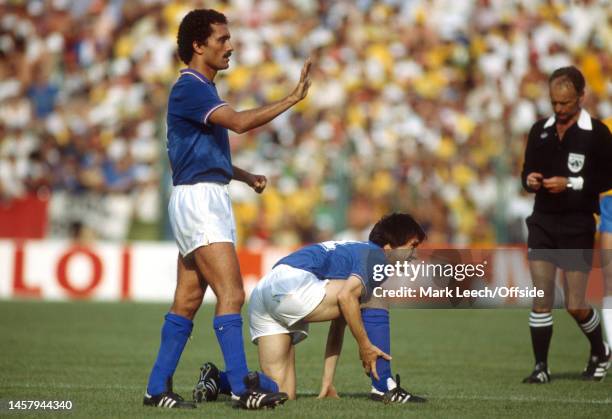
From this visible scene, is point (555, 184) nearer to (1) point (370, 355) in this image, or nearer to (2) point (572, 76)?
(2) point (572, 76)

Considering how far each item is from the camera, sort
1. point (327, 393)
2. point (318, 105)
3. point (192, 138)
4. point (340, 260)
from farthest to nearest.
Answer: point (318, 105) → point (327, 393) → point (340, 260) → point (192, 138)

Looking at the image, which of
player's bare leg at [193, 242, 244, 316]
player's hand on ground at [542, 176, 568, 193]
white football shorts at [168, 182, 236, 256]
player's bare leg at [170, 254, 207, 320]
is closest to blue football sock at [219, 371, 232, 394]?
player's bare leg at [170, 254, 207, 320]

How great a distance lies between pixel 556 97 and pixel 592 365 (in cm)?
212

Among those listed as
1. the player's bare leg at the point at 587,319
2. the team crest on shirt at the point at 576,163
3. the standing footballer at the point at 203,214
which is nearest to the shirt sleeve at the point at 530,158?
the team crest on shirt at the point at 576,163

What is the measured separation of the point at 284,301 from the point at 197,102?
1.36 m

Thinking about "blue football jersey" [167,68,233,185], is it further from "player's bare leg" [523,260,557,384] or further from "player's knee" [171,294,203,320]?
"player's bare leg" [523,260,557,384]

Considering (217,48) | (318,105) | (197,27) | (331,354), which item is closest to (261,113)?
(217,48)

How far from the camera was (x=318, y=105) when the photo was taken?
18094 millimetres

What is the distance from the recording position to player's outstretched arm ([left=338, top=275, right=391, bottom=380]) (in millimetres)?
6398

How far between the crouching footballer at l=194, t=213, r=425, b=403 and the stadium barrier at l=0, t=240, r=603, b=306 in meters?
9.06

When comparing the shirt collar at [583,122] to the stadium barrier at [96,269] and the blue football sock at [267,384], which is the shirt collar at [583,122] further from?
the stadium barrier at [96,269]

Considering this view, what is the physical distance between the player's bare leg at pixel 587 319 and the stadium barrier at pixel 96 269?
7.97 metres

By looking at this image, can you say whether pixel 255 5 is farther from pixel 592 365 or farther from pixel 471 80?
pixel 592 365

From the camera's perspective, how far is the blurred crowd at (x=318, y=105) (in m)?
15.9
